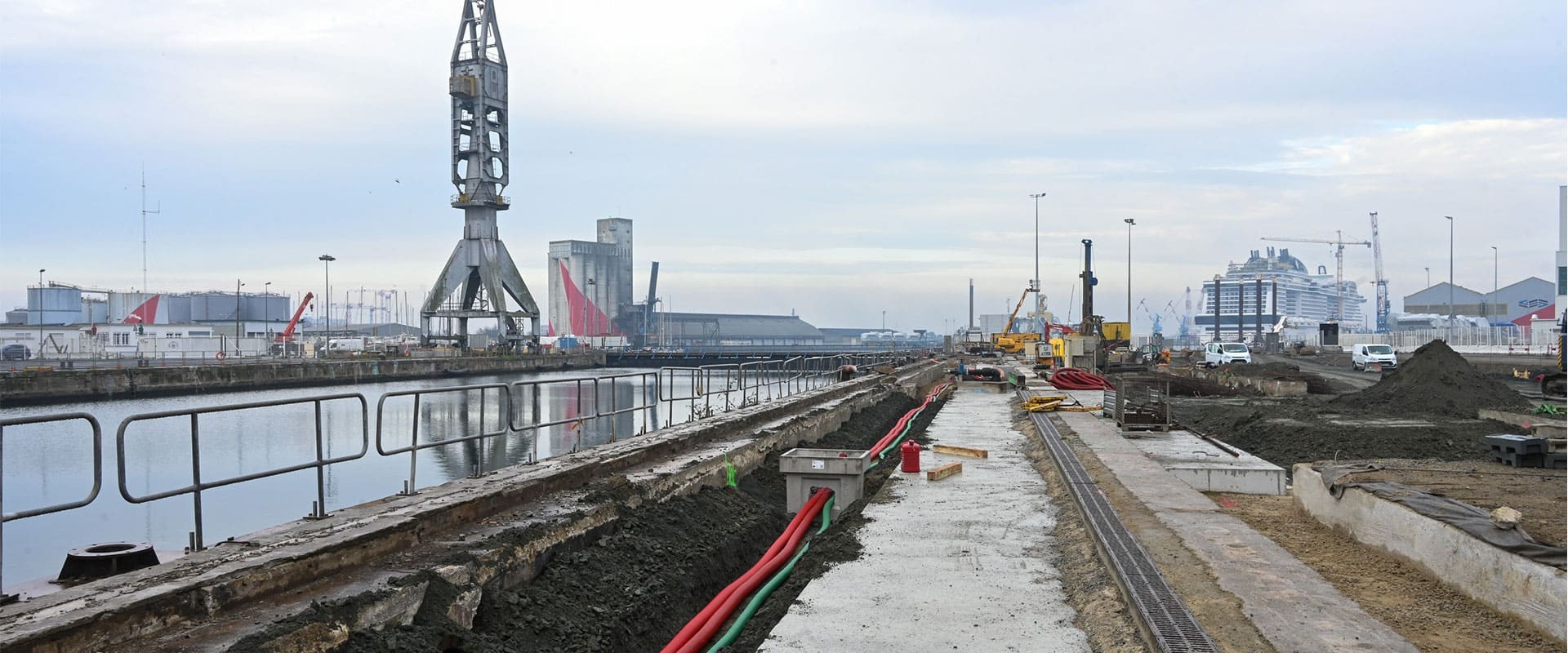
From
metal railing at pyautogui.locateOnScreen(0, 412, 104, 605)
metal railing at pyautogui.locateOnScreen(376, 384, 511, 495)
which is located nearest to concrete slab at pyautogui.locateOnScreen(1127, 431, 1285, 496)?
metal railing at pyautogui.locateOnScreen(376, 384, 511, 495)

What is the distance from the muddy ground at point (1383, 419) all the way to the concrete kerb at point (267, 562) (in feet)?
35.0

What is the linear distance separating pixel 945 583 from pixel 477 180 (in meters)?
74.3

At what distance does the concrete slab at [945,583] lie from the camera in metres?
6.67

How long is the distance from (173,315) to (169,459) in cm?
10692

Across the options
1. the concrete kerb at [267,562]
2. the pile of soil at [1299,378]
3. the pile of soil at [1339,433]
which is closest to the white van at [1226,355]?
the pile of soil at [1299,378]

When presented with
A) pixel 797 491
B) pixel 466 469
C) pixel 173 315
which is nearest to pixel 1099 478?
pixel 797 491

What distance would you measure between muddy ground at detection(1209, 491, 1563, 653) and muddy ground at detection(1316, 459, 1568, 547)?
63 cm

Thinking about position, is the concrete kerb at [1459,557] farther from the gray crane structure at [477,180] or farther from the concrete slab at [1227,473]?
the gray crane structure at [477,180]

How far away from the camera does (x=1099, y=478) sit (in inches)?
469

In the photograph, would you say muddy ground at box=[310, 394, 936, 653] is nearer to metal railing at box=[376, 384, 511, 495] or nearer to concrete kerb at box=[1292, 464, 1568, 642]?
metal railing at box=[376, 384, 511, 495]

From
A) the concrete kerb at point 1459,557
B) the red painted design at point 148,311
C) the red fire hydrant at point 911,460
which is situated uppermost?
the red painted design at point 148,311

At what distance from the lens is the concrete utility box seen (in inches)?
481

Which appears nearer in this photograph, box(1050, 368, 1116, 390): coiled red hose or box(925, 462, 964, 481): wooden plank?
box(925, 462, 964, 481): wooden plank

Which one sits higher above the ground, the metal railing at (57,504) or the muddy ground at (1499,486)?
the metal railing at (57,504)
